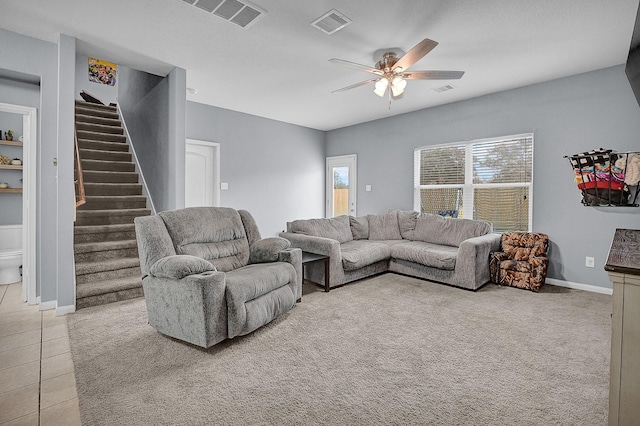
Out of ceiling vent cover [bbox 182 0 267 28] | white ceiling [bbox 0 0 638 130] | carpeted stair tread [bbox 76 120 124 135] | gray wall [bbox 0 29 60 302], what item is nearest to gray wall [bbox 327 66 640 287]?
white ceiling [bbox 0 0 638 130]

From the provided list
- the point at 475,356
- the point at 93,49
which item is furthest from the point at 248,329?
the point at 93,49

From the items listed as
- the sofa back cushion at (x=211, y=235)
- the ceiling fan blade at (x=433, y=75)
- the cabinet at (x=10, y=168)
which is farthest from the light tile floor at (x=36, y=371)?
the ceiling fan blade at (x=433, y=75)

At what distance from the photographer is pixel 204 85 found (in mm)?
4340

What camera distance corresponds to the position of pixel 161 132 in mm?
4254

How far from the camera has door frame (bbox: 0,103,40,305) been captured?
127 inches

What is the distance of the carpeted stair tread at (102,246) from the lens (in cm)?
368

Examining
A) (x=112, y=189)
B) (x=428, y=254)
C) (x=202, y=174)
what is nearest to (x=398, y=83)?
(x=428, y=254)

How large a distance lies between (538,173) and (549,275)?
133cm

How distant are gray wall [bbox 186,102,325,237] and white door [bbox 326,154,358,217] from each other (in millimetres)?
185

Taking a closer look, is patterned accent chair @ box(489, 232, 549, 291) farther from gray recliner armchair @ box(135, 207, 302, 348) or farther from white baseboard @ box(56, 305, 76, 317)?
white baseboard @ box(56, 305, 76, 317)

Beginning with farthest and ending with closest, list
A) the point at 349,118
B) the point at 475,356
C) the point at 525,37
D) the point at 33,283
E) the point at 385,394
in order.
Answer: the point at 349,118 < the point at 33,283 < the point at 525,37 < the point at 475,356 < the point at 385,394

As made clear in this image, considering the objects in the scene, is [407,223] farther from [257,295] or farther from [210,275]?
[210,275]

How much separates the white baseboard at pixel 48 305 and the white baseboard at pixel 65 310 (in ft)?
0.55

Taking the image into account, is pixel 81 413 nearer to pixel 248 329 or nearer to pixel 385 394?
pixel 248 329
